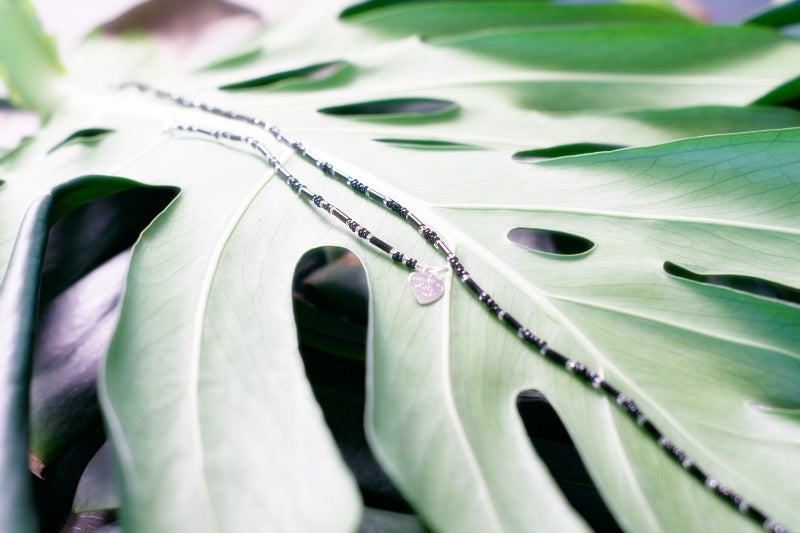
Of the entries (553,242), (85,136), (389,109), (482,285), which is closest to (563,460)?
(482,285)

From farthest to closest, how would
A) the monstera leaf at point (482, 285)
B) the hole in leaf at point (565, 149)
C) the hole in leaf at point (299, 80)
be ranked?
the hole in leaf at point (299, 80)
the hole in leaf at point (565, 149)
the monstera leaf at point (482, 285)

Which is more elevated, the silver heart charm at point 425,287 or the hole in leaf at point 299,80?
the hole in leaf at point 299,80

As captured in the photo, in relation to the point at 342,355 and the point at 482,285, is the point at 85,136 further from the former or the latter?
the point at 482,285

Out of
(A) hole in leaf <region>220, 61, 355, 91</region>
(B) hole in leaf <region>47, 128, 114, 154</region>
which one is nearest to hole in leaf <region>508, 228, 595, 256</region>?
(A) hole in leaf <region>220, 61, 355, 91</region>

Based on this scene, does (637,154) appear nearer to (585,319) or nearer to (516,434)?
(585,319)

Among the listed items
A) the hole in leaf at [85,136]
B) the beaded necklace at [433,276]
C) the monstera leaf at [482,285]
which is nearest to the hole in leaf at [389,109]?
the monstera leaf at [482,285]

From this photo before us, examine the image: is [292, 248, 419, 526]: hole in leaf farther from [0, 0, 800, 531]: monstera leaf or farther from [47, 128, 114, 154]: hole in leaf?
[47, 128, 114, 154]: hole in leaf

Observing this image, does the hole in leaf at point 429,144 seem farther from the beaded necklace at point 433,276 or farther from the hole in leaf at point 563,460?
the hole in leaf at point 563,460
